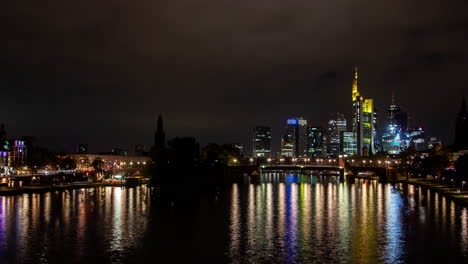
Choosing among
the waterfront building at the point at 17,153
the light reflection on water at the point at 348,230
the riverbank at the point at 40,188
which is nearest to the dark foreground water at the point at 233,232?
the light reflection on water at the point at 348,230

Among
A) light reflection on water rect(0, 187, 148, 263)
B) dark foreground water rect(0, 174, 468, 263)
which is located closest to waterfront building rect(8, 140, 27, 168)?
light reflection on water rect(0, 187, 148, 263)

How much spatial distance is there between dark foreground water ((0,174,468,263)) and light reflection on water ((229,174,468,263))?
9 centimetres

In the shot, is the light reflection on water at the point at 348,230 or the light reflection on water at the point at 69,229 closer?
the light reflection on water at the point at 69,229

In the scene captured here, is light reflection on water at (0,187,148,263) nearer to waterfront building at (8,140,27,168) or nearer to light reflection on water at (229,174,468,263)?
light reflection on water at (229,174,468,263)

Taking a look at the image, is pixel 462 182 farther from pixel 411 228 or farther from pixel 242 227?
pixel 242 227

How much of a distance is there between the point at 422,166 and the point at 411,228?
94.8 metres

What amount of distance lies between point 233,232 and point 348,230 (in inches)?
509

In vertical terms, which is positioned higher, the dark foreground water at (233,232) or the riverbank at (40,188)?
the riverbank at (40,188)

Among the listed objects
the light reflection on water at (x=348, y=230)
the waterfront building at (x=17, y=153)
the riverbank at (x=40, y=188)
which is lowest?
the light reflection on water at (x=348, y=230)

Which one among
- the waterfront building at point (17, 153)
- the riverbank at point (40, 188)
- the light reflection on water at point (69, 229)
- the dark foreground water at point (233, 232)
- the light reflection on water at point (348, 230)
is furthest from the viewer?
the waterfront building at point (17, 153)

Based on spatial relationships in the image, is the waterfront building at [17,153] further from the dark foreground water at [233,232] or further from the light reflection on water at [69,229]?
the dark foreground water at [233,232]

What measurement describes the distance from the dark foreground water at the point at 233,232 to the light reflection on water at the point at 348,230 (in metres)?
0.09

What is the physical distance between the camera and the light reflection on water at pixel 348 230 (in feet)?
149

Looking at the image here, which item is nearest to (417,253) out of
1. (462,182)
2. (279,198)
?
(279,198)
